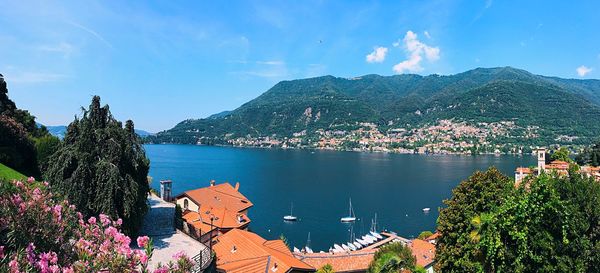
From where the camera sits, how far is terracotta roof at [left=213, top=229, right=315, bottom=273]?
59.1ft

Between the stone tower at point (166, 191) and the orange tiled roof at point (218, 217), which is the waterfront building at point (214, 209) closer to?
the orange tiled roof at point (218, 217)

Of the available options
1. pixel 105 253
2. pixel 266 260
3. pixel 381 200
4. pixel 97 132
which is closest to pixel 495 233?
pixel 266 260

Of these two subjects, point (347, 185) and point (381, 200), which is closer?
point (381, 200)

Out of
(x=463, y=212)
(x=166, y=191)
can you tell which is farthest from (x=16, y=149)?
(x=463, y=212)

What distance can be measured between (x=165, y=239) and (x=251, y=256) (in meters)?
4.90

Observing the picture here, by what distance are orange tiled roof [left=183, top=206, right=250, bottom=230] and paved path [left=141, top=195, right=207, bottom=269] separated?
3554 mm

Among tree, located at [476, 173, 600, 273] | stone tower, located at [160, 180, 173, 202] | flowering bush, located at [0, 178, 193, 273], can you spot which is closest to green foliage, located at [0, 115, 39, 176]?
stone tower, located at [160, 180, 173, 202]

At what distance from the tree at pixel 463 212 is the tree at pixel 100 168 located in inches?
519

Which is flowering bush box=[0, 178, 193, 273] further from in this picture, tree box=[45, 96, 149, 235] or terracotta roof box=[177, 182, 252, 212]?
terracotta roof box=[177, 182, 252, 212]

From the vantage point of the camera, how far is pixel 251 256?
19.3m

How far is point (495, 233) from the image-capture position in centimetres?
1286

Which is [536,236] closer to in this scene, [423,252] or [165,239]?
[165,239]

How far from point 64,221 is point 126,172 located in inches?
466

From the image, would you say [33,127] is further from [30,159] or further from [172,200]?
[172,200]
